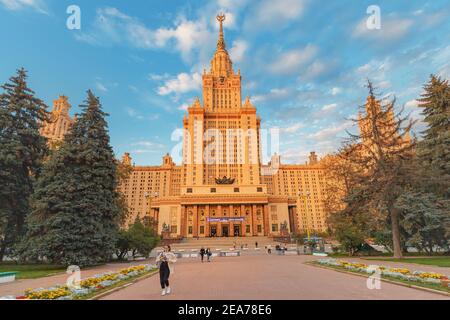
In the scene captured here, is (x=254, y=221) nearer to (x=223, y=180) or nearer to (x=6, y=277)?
(x=223, y=180)

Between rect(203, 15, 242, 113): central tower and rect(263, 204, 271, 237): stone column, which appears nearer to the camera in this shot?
rect(263, 204, 271, 237): stone column

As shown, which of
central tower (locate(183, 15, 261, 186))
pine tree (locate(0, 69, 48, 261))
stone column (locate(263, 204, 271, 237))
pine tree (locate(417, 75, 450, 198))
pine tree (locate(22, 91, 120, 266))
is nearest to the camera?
pine tree (locate(22, 91, 120, 266))

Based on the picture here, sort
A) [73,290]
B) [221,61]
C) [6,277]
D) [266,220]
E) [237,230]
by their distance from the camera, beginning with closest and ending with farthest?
[73,290] → [6,277] → [266,220] → [237,230] → [221,61]

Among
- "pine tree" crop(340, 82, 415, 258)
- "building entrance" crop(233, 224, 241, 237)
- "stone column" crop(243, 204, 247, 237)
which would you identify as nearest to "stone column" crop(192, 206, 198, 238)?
"building entrance" crop(233, 224, 241, 237)

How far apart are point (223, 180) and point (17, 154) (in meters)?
59.6

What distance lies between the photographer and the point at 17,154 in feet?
69.4

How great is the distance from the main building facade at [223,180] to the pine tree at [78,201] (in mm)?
15304

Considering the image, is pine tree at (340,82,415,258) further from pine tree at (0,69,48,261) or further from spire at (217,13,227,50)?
spire at (217,13,227,50)

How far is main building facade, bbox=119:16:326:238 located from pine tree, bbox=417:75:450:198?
61.5 feet

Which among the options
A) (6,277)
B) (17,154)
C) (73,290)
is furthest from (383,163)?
(17,154)

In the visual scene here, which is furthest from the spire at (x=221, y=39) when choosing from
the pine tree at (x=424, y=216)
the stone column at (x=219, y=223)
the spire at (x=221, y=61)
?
the pine tree at (x=424, y=216)

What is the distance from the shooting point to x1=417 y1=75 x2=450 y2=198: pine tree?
23750 millimetres

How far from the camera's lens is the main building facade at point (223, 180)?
71625 millimetres
